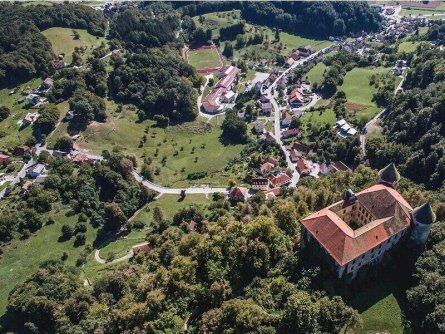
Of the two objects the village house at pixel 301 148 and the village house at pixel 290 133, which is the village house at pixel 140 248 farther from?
the village house at pixel 290 133

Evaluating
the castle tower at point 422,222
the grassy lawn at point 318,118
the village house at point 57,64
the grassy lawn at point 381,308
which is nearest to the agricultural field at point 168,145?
the grassy lawn at point 318,118

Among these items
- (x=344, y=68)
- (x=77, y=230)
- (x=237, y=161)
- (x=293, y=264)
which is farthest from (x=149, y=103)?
(x=293, y=264)

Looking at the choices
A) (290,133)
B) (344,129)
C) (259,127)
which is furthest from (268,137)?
(344,129)

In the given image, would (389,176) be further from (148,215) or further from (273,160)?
(148,215)

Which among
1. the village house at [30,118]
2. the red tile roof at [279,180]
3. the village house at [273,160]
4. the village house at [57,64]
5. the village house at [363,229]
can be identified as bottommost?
the village house at [273,160]

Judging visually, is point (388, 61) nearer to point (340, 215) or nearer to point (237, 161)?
point (237, 161)

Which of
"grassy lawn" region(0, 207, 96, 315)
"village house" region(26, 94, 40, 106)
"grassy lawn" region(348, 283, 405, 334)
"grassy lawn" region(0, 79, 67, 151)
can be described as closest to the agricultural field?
"grassy lawn" region(0, 79, 67, 151)

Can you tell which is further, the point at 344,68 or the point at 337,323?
the point at 344,68

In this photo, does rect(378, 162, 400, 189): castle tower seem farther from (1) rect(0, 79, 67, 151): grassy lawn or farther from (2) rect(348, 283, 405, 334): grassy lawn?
(1) rect(0, 79, 67, 151): grassy lawn
